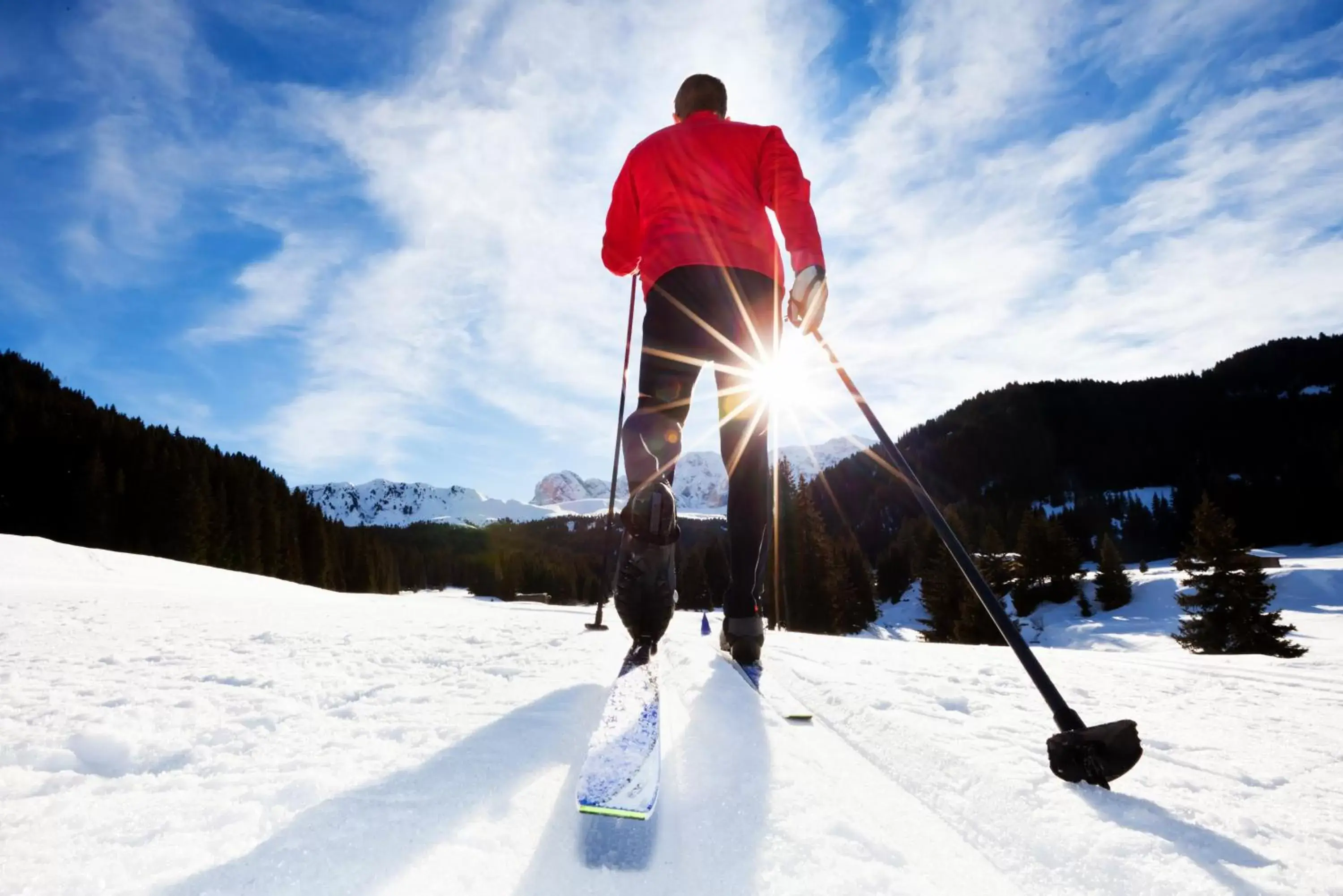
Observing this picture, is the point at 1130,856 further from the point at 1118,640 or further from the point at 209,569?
the point at 1118,640

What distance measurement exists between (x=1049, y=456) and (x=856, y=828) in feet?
447

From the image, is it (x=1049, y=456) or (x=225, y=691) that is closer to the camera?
(x=225, y=691)

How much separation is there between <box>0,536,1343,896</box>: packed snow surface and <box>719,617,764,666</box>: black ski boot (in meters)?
0.12

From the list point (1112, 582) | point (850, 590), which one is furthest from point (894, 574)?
point (850, 590)

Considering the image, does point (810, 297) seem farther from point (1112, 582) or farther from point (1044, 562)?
point (1112, 582)

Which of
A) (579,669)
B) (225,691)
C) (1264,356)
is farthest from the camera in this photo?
(1264,356)

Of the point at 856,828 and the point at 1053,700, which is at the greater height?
the point at 1053,700

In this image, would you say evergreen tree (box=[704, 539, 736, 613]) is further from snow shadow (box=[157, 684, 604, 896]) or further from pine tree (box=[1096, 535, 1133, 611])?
snow shadow (box=[157, 684, 604, 896])

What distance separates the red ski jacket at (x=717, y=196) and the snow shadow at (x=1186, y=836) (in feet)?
6.79

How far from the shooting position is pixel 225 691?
1.72 meters

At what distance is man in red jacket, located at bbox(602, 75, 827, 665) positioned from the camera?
2559 mm

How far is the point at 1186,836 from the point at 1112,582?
55.0 metres

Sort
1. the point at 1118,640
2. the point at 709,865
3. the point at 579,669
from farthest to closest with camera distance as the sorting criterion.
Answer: the point at 1118,640
the point at 579,669
the point at 709,865

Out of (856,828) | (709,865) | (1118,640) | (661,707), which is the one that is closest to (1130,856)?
(856,828)
